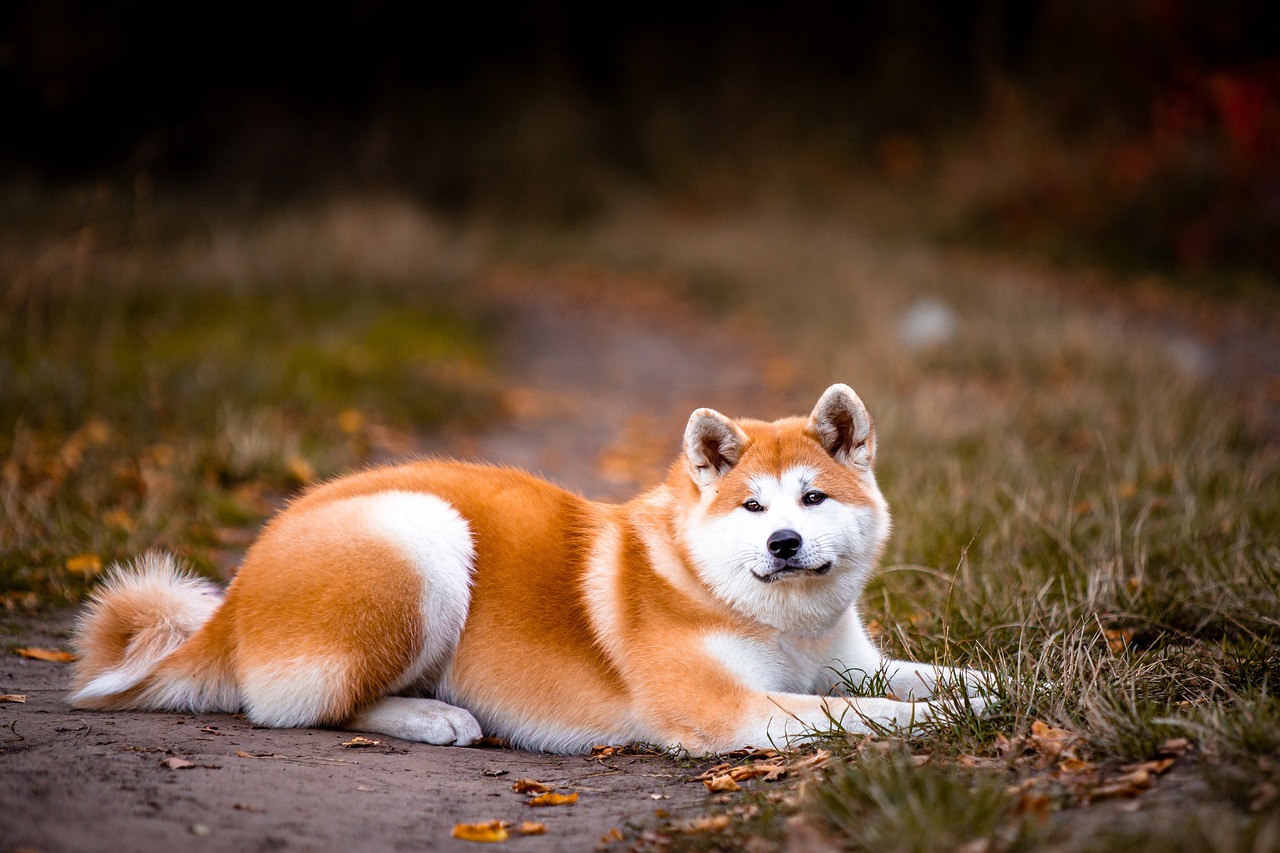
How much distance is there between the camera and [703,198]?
24.0m

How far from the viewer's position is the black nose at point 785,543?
320 cm

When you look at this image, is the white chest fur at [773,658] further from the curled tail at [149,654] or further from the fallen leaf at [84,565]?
the fallen leaf at [84,565]

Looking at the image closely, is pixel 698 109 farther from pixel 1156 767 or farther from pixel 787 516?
pixel 1156 767

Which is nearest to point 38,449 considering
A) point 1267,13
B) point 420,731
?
point 420,731

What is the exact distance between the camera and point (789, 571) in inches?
128

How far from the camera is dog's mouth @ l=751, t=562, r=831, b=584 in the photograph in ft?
10.6

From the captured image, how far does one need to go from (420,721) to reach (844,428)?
1.78 m

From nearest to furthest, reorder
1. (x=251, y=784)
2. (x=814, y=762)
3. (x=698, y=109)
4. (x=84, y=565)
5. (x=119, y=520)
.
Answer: (x=251, y=784) < (x=814, y=762) < (x=84, y=565) < (x=119, y=520) < (x=698, y=109)

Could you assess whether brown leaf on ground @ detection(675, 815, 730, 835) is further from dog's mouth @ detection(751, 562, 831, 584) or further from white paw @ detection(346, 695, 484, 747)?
white paw @ detection(346, 695, 484, 747)

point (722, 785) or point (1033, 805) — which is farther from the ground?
point (1033, 805)

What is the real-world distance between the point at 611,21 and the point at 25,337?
23.7 meters

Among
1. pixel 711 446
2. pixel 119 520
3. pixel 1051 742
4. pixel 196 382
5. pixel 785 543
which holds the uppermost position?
pixel 196 382

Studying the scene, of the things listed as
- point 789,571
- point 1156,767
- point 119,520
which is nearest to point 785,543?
point 789,571

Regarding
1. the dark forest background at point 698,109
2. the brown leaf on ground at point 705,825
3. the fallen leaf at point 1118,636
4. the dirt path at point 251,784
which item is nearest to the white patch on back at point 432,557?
the dirt path at point 251,784
